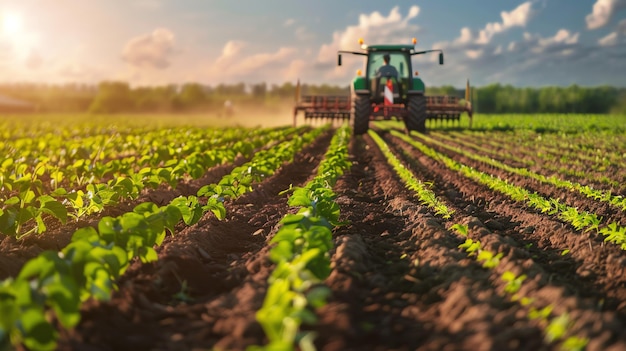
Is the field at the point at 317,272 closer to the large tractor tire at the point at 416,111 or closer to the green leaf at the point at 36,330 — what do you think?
the green leaf at the point at 36,330

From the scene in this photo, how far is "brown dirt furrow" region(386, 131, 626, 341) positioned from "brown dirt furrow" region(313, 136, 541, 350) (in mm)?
493

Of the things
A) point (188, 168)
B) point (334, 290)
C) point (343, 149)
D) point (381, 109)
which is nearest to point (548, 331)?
point (334, 290)

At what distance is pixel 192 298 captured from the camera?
4227mm

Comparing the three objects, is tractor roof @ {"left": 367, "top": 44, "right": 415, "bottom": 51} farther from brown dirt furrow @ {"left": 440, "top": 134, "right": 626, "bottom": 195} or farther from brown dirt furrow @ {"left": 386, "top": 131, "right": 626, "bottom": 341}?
brown dirt furrow @ {"left": 386, "top": 131, "right": 626, "bottom": 341}

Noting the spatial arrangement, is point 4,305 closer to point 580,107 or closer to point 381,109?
point 381,109

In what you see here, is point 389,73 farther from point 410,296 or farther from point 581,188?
point 410,296

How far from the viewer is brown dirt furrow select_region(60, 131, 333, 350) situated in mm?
3230

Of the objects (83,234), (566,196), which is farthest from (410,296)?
(566,196)

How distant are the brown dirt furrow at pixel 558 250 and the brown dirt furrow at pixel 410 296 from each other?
493mm

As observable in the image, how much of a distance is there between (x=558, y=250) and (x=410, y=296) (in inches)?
84.4

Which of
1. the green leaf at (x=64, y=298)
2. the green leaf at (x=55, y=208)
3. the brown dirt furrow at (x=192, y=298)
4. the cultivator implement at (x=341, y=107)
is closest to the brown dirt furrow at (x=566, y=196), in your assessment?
the brown dirt furrow at (x=192, y=298)

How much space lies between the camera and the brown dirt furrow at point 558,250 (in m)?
4.30

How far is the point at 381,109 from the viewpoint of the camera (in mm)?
20922

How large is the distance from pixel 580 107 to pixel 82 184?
87159 mm
